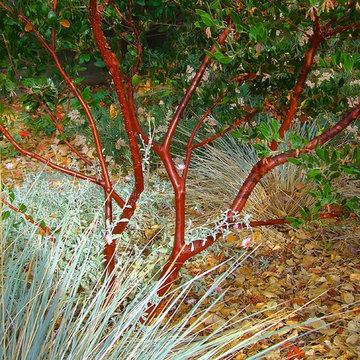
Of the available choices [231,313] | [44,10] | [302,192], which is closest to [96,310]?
[231,313]

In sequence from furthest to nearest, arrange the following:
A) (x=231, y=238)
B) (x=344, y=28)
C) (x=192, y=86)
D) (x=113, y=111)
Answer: (x=113, y=111), (x=231, y=238), (x=192, y=86), (x=344, y=28)

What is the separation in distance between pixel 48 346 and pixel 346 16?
133 cm

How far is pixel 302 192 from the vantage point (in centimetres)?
289

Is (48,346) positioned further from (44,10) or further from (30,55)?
(30,55)

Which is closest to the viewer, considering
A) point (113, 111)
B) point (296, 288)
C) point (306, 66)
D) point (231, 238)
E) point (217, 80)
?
point (306, 66)

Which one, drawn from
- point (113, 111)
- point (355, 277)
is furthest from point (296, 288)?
point (113, 111)

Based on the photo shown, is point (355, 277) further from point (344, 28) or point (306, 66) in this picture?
point (344, 28)

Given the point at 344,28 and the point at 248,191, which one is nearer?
the point at 344,28

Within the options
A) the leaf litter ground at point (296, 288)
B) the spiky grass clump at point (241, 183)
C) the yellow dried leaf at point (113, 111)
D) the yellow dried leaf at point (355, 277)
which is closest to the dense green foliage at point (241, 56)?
the leaf litter ground at point (296, 288)

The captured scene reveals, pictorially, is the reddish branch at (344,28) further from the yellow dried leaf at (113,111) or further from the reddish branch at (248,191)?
the yellow dried leaf at (113,111)

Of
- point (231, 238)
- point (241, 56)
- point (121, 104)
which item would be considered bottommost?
point (231, 238)

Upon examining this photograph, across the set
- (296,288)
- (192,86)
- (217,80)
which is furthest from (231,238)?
(192,86)

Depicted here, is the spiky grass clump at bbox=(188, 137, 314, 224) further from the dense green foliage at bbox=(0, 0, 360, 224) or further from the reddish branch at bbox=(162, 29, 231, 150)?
the reddish branch at bbox=(162, 29, 231, 150)

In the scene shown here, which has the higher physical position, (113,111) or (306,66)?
(306,66)
